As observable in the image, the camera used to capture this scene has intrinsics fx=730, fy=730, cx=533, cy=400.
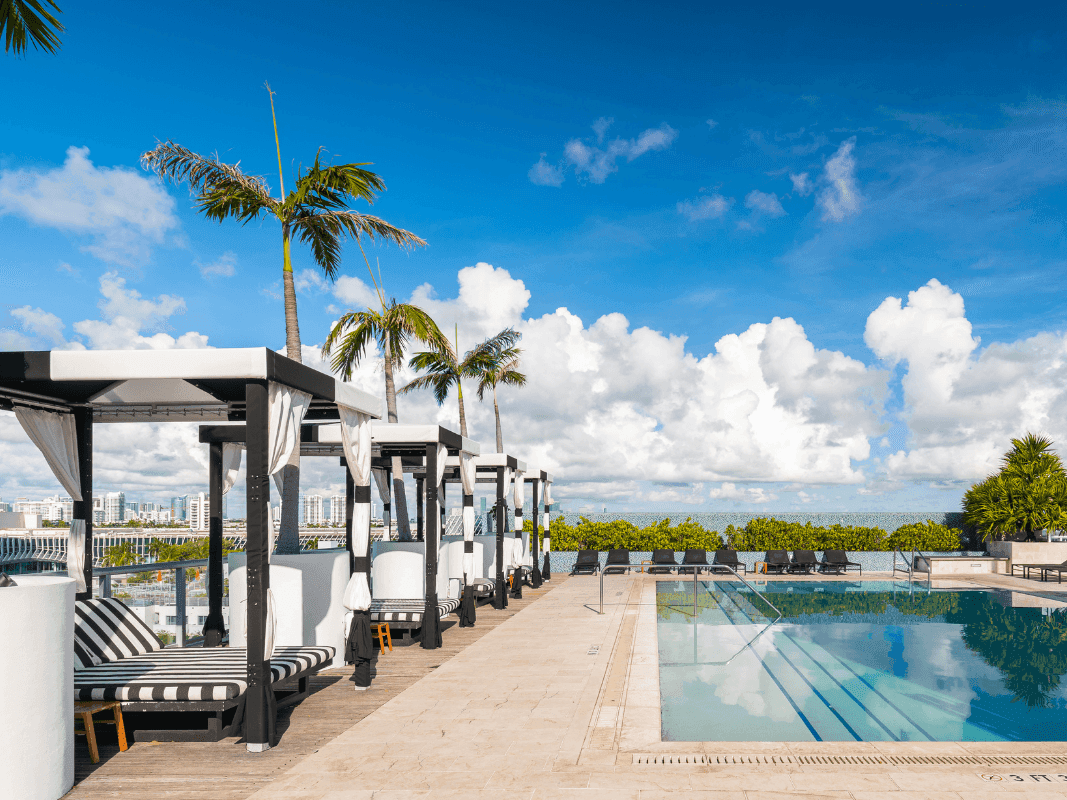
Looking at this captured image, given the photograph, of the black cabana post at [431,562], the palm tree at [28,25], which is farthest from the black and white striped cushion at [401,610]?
the palm tree at [28,25]

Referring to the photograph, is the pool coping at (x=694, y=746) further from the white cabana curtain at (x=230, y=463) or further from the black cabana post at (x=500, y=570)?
the black cabana post at (x=500, y=570)

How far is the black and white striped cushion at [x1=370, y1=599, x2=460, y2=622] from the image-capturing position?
9.38 m

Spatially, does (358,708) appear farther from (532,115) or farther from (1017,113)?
(1017,113)

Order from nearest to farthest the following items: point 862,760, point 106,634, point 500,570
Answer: point 862,760 < point 106,634 < point 500,570

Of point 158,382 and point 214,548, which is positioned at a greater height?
point 158,382

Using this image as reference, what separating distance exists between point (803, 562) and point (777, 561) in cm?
64

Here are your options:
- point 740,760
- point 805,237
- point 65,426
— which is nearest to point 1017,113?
point 805,237

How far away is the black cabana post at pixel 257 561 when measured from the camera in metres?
5.21

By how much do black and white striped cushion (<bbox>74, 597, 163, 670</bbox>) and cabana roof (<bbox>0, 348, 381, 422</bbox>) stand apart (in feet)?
6.16

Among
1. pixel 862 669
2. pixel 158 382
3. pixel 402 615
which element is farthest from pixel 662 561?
pixel 158 382

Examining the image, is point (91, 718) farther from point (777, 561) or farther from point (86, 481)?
point (777, 561)

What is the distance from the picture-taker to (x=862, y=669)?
8727 mm

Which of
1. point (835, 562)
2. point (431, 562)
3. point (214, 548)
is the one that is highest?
point (214, 548)

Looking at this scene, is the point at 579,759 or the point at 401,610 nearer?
the point at 579,759
